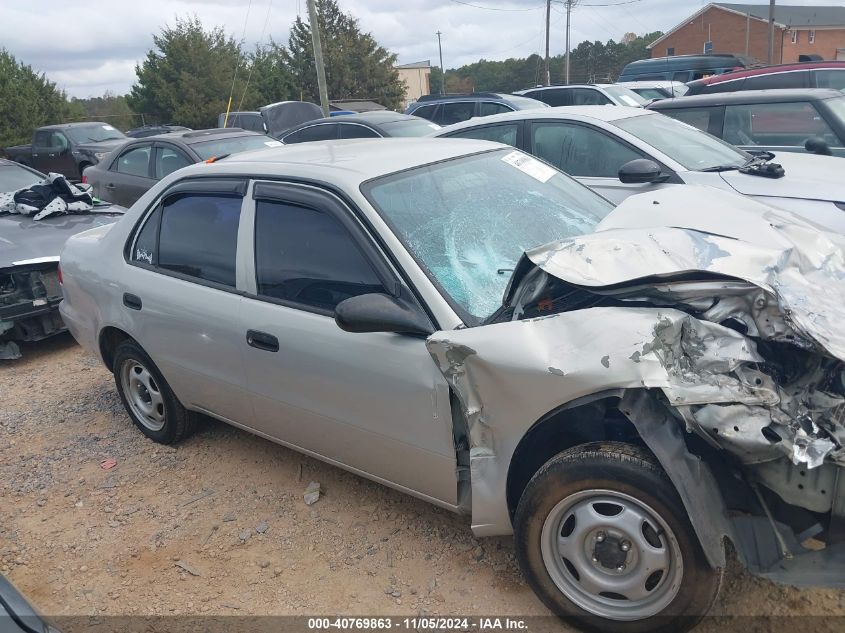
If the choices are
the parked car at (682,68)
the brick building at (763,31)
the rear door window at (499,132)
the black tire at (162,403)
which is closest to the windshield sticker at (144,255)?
the black tire at (162,403)

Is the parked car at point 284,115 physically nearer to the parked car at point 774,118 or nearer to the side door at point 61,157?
the side door at point 61,157

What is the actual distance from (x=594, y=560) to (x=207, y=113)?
3199 centimetres

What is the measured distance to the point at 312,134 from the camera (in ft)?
38.4

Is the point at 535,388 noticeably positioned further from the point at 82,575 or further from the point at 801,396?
the point at 82,575

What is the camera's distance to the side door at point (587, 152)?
5473 millimetres

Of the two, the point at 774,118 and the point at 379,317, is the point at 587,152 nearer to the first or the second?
the point at 774,118

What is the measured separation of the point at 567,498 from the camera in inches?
91.4

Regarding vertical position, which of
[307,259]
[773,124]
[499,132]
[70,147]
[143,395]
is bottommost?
[143,395]

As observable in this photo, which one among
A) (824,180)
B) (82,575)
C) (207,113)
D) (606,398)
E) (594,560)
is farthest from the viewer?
(207,113)

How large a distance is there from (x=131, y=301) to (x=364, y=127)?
7413 mm

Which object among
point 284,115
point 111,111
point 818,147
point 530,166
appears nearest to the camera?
point 530,166

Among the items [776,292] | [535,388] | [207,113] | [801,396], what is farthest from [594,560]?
[207,113]

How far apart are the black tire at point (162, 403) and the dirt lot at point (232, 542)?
102 mm

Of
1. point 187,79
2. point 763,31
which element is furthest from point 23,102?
point 763,31
